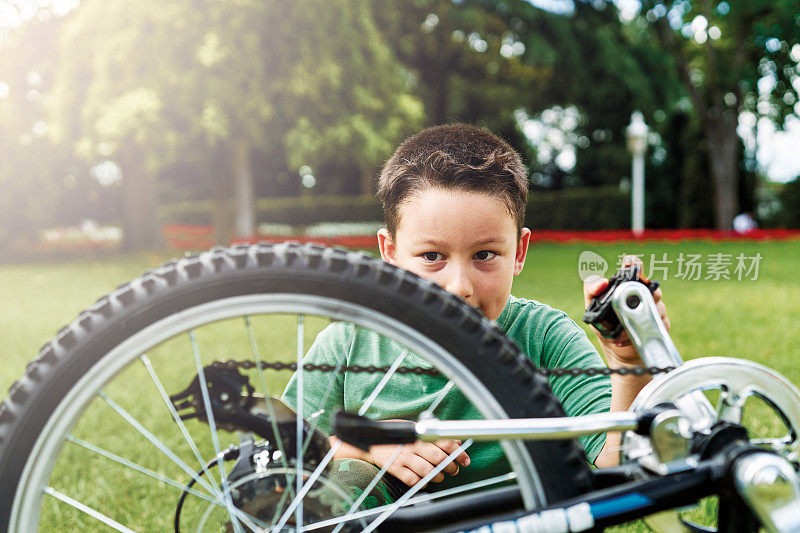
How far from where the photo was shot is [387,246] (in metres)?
1.73

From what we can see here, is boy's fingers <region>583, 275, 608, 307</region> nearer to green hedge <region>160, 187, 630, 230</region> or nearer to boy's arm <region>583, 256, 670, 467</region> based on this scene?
boy's arm <region>583, 256, 670, 467</region>

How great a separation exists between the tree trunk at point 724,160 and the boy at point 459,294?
17.6 metres

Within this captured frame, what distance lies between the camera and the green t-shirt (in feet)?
5.17

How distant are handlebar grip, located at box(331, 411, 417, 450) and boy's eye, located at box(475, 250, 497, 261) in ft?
1.94

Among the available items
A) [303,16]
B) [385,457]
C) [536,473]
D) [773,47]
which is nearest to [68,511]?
[385,457]

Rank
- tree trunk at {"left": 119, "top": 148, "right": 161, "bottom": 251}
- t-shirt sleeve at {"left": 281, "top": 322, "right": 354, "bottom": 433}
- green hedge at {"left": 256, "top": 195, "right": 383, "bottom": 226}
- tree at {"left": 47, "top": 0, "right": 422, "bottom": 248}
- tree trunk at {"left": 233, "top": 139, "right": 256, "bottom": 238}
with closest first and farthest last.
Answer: t-shirt sleeve at {"left": 281, "top": 322, "right": 354, "bottom": 433}, tree at {"left": 47, "top": 0, "right": 422, "bottom": 248}, tree trunk at {"left": 233, "top": 139, "right": 256, "bottom": 238}, tree trunk at {"left": 119, "top": 148, "right": 161, "bottom": 251}, green hedge at {"left": 256, "top": 195, "right": 383, "bottom": 226}

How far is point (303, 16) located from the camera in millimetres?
12102

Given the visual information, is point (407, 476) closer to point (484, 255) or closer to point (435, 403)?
point (435, 403)

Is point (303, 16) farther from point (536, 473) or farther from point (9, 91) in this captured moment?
point (536, 473)

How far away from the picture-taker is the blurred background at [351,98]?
1200cm

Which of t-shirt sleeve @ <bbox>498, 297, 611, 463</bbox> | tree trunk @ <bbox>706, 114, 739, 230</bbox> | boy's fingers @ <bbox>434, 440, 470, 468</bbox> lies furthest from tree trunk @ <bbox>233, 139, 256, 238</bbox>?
boy's fingers @ <bbox>434, 440, 470, 468</bbox>

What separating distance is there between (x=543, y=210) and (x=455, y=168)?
18.2 metres

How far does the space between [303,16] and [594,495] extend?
12243 mm

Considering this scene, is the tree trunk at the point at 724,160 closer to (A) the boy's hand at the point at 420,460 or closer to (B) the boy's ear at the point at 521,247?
(B) the boy's ear at the point at 521,247
